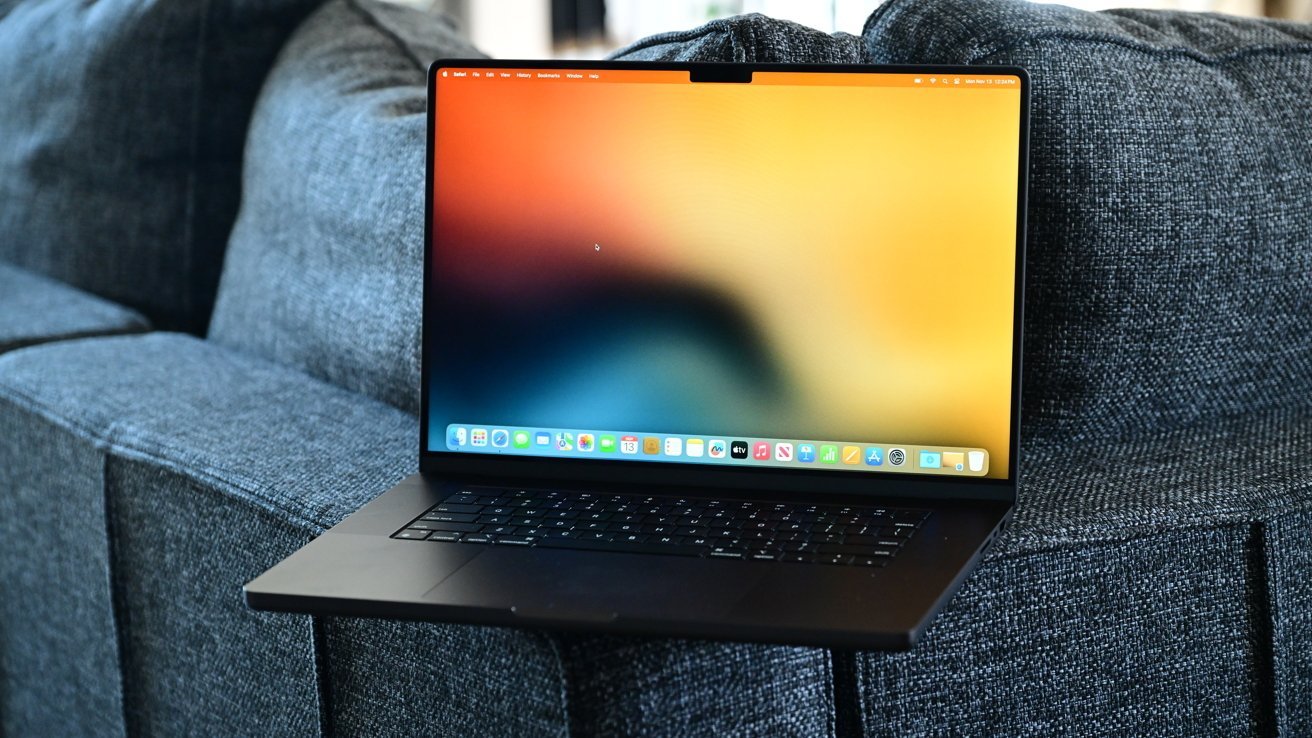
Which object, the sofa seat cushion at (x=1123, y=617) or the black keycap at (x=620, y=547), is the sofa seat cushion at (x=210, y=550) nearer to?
the black keycap at (x=620, y=547)

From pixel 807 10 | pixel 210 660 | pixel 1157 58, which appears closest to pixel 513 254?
pixel 210 660

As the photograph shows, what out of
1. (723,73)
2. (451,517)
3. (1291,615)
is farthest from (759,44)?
(1291,615)

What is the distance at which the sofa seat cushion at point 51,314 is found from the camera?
4.49 ft

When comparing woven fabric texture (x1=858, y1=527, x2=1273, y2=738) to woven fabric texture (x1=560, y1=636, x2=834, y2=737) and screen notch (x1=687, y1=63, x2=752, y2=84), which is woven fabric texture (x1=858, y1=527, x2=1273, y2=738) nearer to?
woven fabric texture (x1=560, y1=636, x2=834, y2=737)

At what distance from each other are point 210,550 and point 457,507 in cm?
24

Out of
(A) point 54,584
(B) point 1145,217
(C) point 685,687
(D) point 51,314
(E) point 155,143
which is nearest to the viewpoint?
(C) point 685,687

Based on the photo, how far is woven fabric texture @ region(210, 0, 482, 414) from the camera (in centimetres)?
107

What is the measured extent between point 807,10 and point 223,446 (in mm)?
2823

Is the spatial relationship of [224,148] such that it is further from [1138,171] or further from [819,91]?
[1138,171]

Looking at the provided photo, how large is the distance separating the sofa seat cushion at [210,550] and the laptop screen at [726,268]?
5.5 inches

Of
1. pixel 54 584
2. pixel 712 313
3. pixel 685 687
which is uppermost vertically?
pixel 712 313

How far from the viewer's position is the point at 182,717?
1.00m

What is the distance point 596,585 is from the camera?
0.66 meters

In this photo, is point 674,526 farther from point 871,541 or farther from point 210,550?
point 210,550
